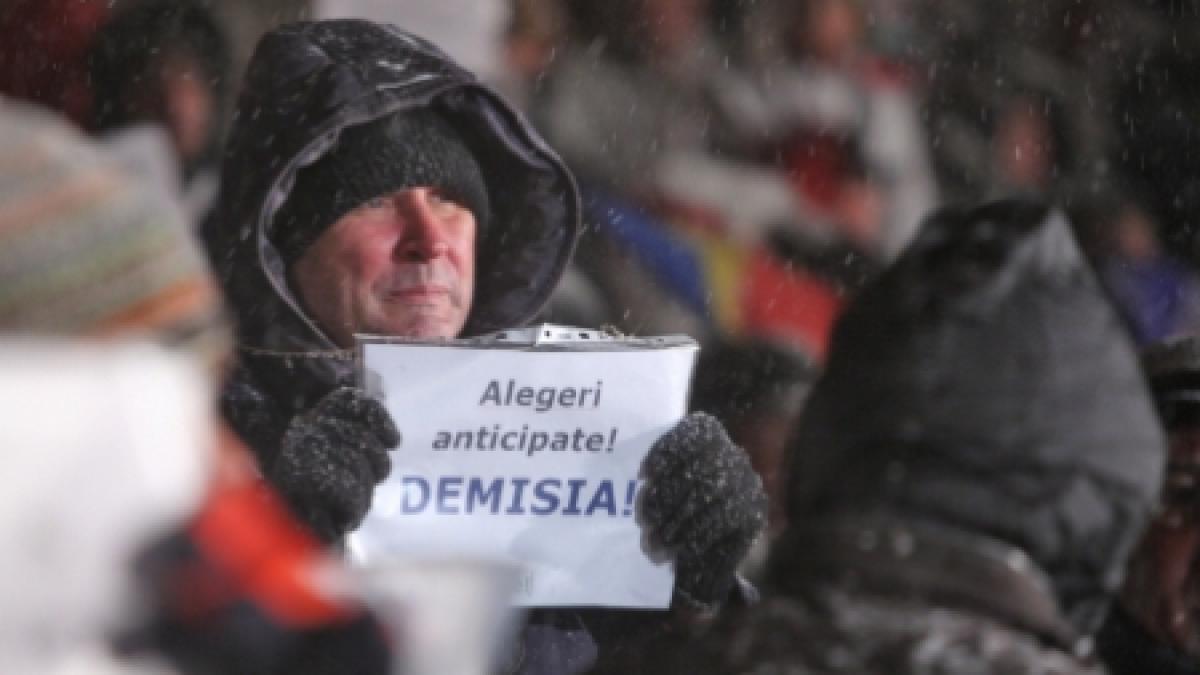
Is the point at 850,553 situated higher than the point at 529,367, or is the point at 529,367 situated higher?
the point at 850,553

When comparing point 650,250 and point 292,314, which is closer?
point 292,314

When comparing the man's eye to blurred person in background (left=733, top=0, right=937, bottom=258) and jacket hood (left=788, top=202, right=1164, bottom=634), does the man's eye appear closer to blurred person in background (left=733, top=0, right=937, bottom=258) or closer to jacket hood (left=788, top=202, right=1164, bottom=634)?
jacket hood (left=788, top=202, right=1164, bottom=634)

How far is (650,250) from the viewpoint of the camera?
14.0ft

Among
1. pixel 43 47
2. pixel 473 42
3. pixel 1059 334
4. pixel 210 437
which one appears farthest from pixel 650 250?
pixel 210 437

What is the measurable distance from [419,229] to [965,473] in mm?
1297

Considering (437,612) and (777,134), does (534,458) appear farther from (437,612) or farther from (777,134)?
(777,134)

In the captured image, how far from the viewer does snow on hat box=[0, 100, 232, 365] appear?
749mm

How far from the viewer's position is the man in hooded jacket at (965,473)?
1.12 m

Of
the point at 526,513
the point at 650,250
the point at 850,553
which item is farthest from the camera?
the point at 650,250

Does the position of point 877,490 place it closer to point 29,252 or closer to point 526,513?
point 29,252

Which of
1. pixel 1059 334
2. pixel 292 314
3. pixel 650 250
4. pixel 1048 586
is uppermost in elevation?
pixel 1059 334

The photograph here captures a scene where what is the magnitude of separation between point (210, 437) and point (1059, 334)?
665 mm

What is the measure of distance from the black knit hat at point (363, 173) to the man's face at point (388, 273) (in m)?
0.02

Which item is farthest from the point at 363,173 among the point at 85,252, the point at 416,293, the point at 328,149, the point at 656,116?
the point at 656,116
